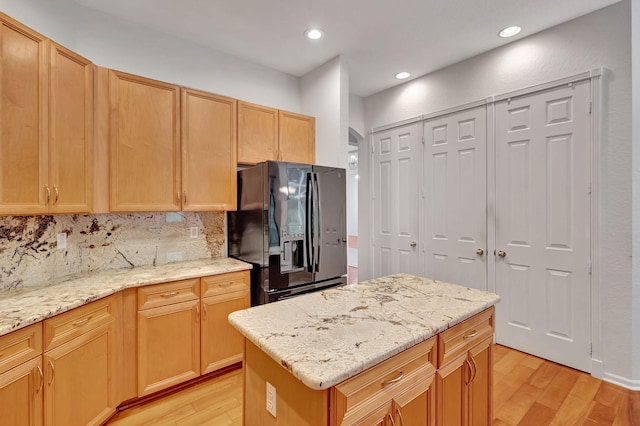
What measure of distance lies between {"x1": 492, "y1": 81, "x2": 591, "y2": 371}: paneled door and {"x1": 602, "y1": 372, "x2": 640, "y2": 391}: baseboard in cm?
13

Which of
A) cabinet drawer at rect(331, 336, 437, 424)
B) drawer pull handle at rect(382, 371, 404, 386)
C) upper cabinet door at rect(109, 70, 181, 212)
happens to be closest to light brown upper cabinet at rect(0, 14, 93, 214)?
upper cabinet door at rect(109, 70, 181, 212)

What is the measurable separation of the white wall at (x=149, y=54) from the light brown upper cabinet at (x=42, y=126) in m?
0.44

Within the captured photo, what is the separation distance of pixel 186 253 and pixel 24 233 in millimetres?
1123

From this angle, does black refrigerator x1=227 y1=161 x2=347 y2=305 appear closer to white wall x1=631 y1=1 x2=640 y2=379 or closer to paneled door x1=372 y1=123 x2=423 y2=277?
paneled door x1=372 y1=123 x2=423 y2=277

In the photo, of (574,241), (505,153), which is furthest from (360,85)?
(574,241)

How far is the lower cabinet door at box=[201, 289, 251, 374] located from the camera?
7.64 ft

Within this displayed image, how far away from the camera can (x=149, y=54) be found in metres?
2.58

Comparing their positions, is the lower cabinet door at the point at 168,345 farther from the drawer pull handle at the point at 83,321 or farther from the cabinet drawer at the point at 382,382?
the cabinet drawer at the point at 382,382

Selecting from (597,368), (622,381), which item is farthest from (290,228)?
(622,381)

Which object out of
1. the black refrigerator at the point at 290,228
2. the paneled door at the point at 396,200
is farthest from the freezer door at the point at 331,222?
the paneled door at the point at 396,200

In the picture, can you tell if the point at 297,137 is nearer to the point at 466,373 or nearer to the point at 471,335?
the point at 471,335

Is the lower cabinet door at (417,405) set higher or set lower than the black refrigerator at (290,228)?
lower

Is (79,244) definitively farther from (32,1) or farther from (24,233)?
(32,1)

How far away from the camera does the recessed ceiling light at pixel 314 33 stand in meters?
2.59
